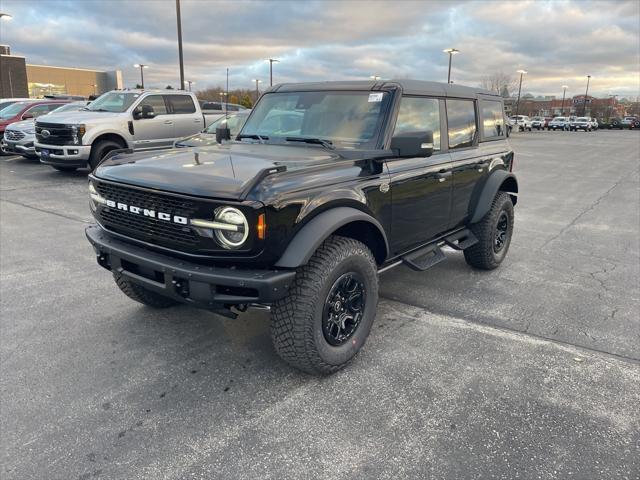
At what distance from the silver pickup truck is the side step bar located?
752cm

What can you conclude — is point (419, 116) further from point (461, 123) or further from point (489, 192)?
point (489, 192)

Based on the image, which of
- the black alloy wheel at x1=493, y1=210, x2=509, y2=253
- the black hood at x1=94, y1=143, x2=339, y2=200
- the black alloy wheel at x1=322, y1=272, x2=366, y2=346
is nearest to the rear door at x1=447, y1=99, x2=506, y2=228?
the black alloy wheel at x1=493, y1=210, x2=509, y2=253

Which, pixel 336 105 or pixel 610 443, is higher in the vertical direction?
pixel 336 105

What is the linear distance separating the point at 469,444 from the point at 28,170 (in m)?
13.4

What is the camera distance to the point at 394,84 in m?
3.92

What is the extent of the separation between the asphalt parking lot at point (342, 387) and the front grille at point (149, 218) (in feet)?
3.00

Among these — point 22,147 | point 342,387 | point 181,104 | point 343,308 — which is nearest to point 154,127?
point 181,104

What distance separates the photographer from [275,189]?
9.04 feet

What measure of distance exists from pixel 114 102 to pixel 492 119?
9.41 m

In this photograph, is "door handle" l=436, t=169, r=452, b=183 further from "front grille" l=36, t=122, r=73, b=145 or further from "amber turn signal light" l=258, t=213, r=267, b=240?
"front grille" l=36, t=122, r=73, b=145

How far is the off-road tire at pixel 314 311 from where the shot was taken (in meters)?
2.93

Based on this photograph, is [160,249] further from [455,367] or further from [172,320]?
[455,367]

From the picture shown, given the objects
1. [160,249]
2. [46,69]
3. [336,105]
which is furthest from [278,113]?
[46,69]

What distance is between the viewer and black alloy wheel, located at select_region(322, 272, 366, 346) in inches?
124
